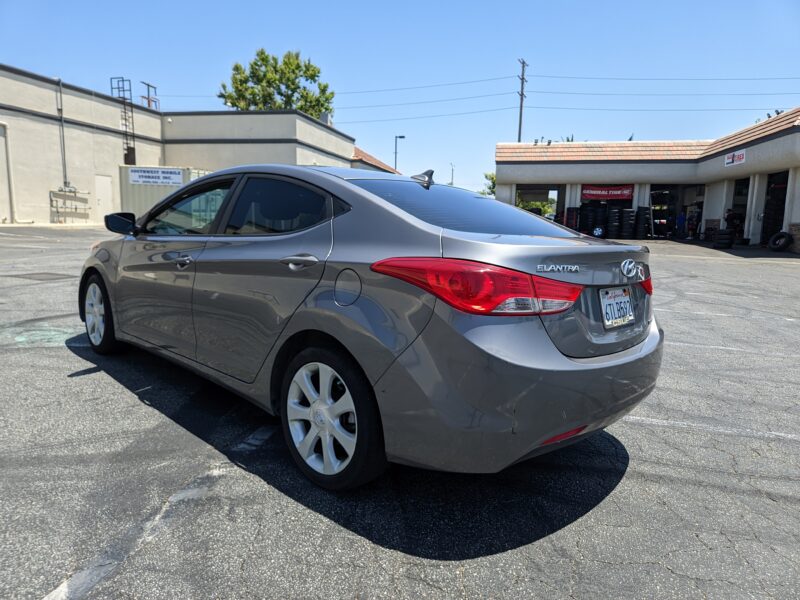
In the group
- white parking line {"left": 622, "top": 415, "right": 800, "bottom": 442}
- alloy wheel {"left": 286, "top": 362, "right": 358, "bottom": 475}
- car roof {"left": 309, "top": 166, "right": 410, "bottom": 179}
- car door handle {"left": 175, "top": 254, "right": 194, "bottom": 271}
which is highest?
car roof {"left": 309, "top": 166, "right": 410, "bottom": 179}

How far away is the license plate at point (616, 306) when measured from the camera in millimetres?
2623

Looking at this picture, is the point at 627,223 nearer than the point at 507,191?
Yes

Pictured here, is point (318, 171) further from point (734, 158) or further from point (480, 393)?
point (734, 158)

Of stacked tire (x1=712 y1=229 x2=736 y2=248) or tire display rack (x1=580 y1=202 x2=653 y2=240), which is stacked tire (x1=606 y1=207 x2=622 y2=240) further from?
stacked tire (x1=712 y1=229 x2=736 y2=248)

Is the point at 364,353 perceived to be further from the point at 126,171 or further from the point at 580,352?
the point at 126,171

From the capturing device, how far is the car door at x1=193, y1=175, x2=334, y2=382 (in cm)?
288

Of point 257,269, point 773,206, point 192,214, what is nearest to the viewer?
point 257,269

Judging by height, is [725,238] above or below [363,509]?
above

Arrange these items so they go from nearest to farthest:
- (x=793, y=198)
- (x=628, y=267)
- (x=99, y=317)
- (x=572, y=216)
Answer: (x=628, y=267) < (x=99, y=317) < (x=793, y=198) < (x=572, y=216)

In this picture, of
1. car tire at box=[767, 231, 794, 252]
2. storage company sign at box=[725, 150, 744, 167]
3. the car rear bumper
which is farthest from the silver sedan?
storage company sign at box=[725, 150, 744, 167]

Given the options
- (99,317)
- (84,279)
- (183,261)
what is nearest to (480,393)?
(183,261)

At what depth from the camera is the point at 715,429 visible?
3.78 meters

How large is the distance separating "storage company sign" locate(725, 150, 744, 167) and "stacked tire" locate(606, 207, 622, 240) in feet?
17.9

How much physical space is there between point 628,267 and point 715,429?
5.69ft
